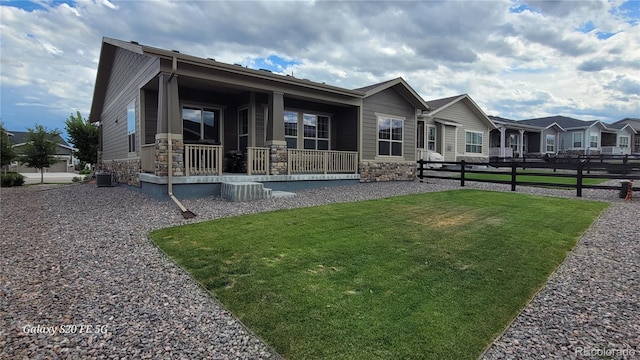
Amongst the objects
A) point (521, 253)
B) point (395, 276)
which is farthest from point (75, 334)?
point (521, 253)

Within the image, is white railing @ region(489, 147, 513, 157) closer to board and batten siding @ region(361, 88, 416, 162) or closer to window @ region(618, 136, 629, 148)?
board and batten siding @ region(361, 88, 416, 162)

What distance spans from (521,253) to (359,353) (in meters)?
3.39

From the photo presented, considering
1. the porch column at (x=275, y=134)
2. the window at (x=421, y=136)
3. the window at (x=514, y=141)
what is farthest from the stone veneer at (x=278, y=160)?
the window at (x=514, y=141)

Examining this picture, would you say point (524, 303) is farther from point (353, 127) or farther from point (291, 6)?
point (291, 6)

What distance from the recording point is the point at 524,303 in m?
3.30

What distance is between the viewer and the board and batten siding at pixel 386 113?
13.7 m

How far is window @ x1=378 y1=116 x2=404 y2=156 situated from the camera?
14.3 m

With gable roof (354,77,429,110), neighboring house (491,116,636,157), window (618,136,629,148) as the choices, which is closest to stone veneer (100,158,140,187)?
gable roof (354,77,429,110)

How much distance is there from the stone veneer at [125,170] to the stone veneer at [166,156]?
283 centimetres

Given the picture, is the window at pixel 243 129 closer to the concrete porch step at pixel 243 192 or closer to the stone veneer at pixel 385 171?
the concrete porch step at pixel 243 192

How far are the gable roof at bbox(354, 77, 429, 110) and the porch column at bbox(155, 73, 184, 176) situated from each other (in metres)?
7.20

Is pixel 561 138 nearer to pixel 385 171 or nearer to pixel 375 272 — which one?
pixel 385 171

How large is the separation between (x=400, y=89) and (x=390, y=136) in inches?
80.9

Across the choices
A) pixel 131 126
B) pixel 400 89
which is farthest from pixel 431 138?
pixel 131 126
